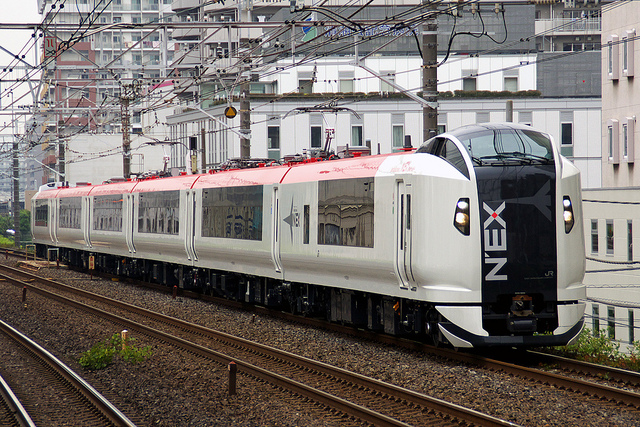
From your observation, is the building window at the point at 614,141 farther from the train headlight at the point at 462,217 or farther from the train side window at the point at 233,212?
A: the train headlight at the point at 462,217

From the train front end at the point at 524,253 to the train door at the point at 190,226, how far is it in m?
12.8

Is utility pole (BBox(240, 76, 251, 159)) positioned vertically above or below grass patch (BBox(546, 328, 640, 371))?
above

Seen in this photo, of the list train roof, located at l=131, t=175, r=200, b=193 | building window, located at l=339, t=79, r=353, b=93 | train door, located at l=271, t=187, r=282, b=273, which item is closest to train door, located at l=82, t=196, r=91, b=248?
train roof, located at l=131, t=175, r=200, b=193

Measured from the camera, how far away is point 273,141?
187 ft

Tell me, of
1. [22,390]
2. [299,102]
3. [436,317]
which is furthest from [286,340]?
[299,102]

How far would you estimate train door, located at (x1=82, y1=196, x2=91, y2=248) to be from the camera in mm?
35438

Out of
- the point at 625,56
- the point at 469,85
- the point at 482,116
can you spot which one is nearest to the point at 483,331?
the point at 625,56

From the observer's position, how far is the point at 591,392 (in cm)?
1038

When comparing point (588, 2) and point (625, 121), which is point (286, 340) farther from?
point (588, 2)

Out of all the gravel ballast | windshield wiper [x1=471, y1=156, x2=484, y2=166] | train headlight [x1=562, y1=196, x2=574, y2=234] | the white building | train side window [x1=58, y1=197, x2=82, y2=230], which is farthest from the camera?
train side window [x1=58, y1=197, x2=82, y2=230]

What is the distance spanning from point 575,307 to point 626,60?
60.6ft

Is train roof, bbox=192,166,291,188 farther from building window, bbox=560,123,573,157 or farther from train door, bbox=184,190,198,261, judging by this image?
building window, bbox=560,123,573,157

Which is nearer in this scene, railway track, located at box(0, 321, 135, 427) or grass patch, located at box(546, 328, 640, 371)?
railway track, located at box(0, 321, 135, 427)

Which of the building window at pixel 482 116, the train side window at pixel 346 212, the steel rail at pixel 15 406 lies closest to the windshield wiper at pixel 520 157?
the train side window at pixel 346 212
